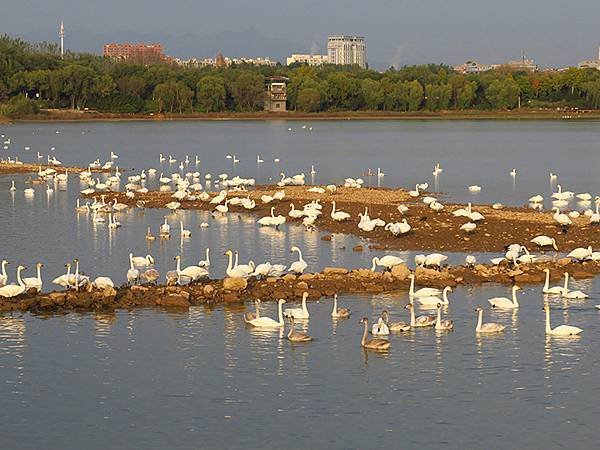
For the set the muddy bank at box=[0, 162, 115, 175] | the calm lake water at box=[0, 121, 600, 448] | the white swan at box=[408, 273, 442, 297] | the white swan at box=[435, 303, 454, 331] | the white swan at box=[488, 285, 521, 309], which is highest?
the muddy bank at box=[0, 162, 115, 175]

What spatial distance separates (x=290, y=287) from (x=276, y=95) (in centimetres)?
13477

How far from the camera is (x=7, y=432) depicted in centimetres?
1672

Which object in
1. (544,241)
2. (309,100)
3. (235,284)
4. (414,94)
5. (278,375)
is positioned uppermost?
(414,94)

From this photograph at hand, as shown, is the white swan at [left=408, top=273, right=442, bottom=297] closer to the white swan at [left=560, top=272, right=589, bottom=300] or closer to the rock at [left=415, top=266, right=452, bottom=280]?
the rock at [left=415, top=266, right=452, bottom=280]

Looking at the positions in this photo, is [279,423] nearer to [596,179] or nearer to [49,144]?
[596,179]

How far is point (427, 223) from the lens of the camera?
116 feet

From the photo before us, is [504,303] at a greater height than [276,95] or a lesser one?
lesser

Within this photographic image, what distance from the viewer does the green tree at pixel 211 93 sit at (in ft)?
491

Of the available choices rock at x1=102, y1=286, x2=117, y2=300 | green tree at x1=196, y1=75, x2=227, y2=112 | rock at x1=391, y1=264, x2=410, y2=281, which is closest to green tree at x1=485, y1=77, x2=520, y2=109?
green tree at x1=196, y1=75, x2=227, y2=112

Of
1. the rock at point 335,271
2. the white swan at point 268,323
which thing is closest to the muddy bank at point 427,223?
the rock at point 335,271

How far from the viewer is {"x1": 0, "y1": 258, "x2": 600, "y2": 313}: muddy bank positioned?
23828 mm

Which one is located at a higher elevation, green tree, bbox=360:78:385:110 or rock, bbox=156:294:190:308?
green tree, bbox=360:78:385:110

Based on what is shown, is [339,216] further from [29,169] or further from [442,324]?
[29,169]

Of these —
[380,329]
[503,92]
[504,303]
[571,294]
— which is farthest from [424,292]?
[503,92]
